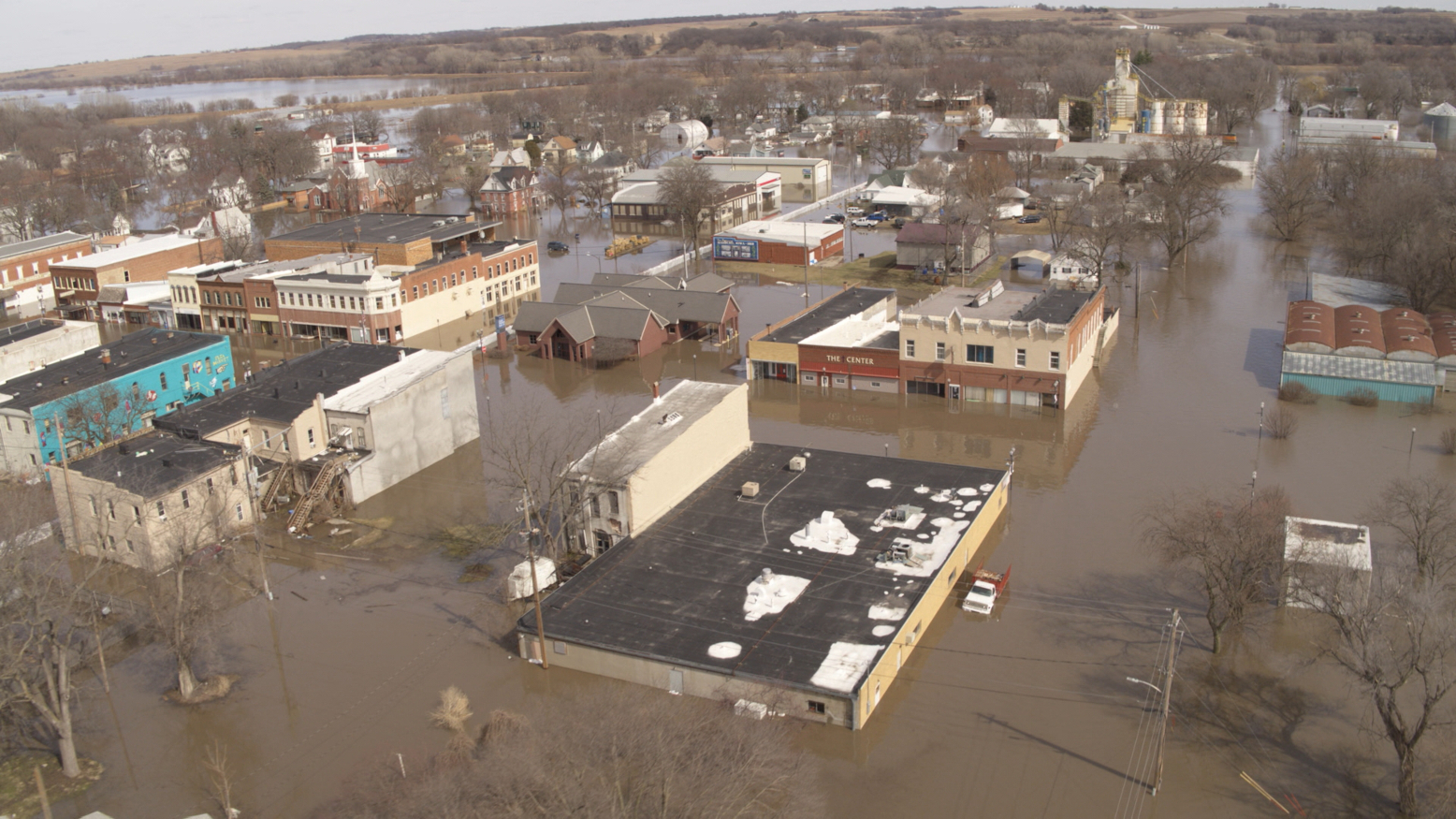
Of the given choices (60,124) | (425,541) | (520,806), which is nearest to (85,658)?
(425,541)

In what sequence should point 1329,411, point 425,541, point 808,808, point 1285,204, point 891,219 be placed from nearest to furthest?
point 808,808, point 425,541, point 1329,411, point 1285,204, point 891,219

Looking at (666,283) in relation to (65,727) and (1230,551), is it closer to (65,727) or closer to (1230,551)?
(1230,551)

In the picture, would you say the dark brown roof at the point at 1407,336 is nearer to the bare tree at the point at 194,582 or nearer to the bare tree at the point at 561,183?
the bare tree at the point at 194,582

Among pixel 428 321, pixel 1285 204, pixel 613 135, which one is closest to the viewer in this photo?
pixel 428 321

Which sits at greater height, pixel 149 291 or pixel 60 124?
pixel 60 124

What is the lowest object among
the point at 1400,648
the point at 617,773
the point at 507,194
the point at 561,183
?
the point at 1400,648

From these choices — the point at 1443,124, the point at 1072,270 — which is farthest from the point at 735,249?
the point at 1443,124

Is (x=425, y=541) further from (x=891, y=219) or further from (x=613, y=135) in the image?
(x=613, y=135)
